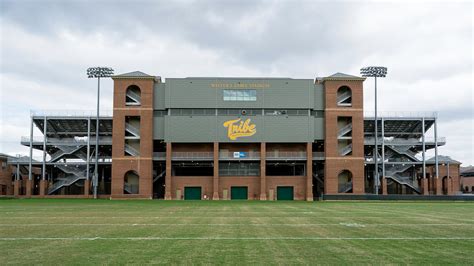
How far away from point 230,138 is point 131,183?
54.3 ft

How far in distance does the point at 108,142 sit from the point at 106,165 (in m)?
5.40

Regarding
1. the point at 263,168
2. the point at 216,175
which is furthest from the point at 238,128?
the point at 216,175

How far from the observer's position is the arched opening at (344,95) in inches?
2884

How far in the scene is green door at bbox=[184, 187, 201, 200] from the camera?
72312 mm

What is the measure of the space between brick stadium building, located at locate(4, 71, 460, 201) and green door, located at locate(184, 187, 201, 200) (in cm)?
15

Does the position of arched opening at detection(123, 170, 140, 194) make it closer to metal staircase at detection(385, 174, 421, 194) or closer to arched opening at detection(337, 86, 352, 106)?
arched opening at detection(337, 86, 352, 106)

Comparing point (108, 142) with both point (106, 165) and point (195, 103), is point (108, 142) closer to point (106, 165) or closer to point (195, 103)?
point (106, 165)

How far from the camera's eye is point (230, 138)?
232 feet

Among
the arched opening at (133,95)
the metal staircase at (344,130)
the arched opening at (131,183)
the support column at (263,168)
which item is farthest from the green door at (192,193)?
the metal staircase at (344,130)

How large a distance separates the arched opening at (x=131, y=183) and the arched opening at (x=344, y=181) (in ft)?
100

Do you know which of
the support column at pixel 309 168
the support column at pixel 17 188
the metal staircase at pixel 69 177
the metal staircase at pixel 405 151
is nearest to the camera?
the support column at pixel 309 168

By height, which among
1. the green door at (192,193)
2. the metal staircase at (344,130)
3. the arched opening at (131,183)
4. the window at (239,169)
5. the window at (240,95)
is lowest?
the green door at (192,193)

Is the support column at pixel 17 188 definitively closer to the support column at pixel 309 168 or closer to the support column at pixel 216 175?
the support column at pixel 216 175

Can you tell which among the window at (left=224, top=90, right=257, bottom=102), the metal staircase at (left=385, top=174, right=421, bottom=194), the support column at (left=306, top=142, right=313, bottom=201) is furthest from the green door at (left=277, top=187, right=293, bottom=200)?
the metal staircase at (left=385, top=174, right=421, bottom=194)
